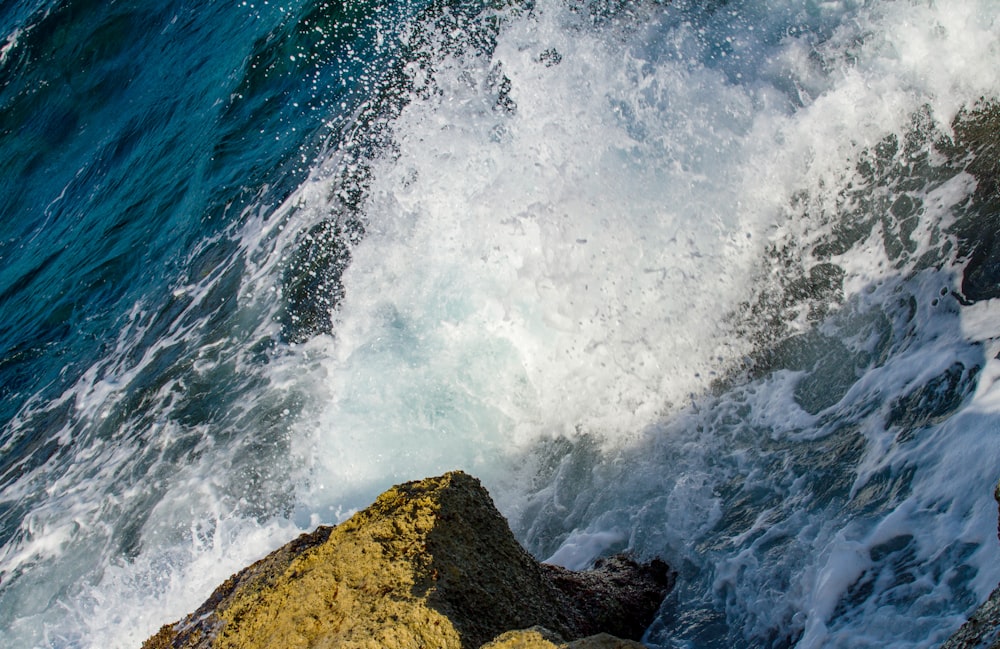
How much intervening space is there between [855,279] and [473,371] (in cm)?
261

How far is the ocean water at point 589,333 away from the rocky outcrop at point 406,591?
0.88 m

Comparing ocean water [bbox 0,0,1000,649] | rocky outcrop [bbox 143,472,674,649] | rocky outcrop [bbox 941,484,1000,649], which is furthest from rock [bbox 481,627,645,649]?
ocean water [bbox 0,0,1000,649]

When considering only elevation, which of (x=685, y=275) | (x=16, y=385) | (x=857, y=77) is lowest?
(x=16, y=385)

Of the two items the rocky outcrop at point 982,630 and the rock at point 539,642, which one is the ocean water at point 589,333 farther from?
the rock at point 539,642

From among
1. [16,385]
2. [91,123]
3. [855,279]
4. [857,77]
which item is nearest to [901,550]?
[855,279]

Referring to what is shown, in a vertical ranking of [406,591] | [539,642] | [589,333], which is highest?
[539,642]

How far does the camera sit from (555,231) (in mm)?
5488

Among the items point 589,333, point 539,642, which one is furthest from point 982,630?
point 589,333

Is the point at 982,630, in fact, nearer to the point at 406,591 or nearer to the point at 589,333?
the point at 406,591

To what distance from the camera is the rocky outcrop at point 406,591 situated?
2535 mm

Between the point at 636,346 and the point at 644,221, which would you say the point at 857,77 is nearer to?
the point at 644,221

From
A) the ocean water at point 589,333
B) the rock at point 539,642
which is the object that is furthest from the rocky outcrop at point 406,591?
the ocean water at point 589,333

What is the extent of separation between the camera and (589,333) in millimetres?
5188

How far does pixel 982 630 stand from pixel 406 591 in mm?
1718
